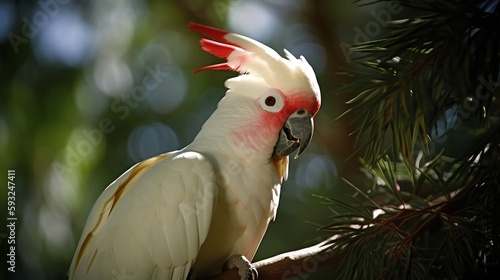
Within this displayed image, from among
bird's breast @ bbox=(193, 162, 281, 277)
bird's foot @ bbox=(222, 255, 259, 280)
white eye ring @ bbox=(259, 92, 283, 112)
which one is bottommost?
bird's foot @ bbox=(222, 255, 259, 280)

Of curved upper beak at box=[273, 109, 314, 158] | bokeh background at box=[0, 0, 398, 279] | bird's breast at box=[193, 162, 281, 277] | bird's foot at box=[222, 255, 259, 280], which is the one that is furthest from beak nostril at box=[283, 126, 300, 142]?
bokeh background at box=[0, 0, 398, 279]

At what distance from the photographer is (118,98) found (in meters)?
2.87

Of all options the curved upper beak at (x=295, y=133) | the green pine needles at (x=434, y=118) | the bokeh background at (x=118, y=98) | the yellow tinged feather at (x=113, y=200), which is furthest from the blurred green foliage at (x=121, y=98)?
the green pine needles at (x=434, y=118)

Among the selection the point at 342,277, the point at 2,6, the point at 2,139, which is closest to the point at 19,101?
the point at 2,139

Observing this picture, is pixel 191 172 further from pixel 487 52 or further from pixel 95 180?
pixel 95 180

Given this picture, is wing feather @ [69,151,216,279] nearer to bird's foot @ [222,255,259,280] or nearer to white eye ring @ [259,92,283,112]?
bird's foot @ [222,255,259,280]

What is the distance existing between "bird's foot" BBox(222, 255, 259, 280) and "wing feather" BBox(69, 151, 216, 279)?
151mm

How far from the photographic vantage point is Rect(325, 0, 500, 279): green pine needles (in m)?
0.96

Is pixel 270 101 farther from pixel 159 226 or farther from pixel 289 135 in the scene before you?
pixel 159 226

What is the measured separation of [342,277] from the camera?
120cm

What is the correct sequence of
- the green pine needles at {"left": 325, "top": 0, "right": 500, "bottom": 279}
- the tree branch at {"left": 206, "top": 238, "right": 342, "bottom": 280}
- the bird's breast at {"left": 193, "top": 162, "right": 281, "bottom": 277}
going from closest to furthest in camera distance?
the green pine needles at {"left": 325, "top": 0, "right": 500, "bottom": 279}
the tree branch at {"left": 206, "top": 238, "right": 342, "bottom": 280}
the bird's breast at {"left": 193, "top": 162, "right": 281, "bottom": 277}

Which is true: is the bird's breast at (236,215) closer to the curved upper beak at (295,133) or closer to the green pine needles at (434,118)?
the curved upper beak at (295,133)

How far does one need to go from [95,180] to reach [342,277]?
1.79 m

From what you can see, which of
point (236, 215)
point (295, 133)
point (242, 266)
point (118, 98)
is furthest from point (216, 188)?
point (118, 98)
